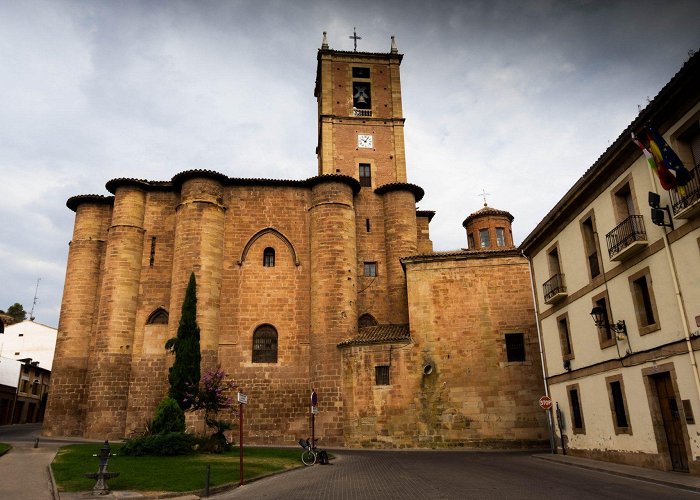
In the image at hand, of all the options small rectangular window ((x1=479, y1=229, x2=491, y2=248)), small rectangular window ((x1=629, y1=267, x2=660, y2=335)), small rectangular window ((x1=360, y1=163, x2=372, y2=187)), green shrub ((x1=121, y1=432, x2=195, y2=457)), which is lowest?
green shrub ((x1=121, y1=432, x2=195, y2=457))

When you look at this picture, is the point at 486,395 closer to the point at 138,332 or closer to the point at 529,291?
the point at 529,291

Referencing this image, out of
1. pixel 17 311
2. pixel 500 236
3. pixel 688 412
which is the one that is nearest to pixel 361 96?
pixel 500 236

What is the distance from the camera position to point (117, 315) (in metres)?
25.8

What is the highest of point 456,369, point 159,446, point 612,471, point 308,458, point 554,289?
point 554,289

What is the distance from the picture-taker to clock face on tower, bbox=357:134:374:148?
32.4 m

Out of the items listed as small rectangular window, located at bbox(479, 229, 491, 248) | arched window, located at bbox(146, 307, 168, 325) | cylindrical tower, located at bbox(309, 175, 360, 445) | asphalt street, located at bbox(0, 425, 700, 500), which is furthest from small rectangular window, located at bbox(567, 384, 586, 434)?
small rectangular window, located at bbox(479, 229, 491, 248)

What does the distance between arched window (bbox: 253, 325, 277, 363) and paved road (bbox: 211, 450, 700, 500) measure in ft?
35.9

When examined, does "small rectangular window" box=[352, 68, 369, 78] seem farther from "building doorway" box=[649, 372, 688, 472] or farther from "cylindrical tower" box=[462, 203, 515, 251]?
"building doorway" box=[649, 372, 688, 472]

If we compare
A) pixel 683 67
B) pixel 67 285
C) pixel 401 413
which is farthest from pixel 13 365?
pixel 683 67

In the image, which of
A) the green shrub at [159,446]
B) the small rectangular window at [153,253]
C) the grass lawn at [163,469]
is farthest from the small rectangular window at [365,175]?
the green shrub at [159,446]

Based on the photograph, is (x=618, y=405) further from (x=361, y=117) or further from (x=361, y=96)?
(x=361, y=96)

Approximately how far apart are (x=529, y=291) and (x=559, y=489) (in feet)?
45.6

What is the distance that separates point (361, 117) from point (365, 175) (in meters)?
4.07

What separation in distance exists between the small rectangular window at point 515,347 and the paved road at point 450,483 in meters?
7.40
